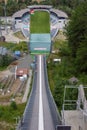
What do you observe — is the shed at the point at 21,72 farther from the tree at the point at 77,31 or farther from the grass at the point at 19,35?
the grass at the point at 19,35

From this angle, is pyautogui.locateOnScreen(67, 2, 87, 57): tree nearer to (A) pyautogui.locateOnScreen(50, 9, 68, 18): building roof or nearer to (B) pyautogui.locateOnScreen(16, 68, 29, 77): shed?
(B) pyautogui.locateOnScreen(16, 68, 29, 77): shed

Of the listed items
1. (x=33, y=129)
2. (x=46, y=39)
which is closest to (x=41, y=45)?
(x=46, y=39)

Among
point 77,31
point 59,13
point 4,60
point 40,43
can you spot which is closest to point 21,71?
point 4,60

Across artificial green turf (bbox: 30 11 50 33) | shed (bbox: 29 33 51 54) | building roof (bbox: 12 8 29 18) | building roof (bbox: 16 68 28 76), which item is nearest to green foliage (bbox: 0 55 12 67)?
building roof (bbox: 16 68 28 76)

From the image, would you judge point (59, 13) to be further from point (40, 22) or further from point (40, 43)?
point (40, 43)

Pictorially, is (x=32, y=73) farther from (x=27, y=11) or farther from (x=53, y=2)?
(x=53, y=2)

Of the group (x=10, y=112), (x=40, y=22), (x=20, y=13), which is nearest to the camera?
(x=10, y=112)

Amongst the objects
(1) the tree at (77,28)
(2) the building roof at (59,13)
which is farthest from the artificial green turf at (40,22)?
(1) the tree at (77,28)
